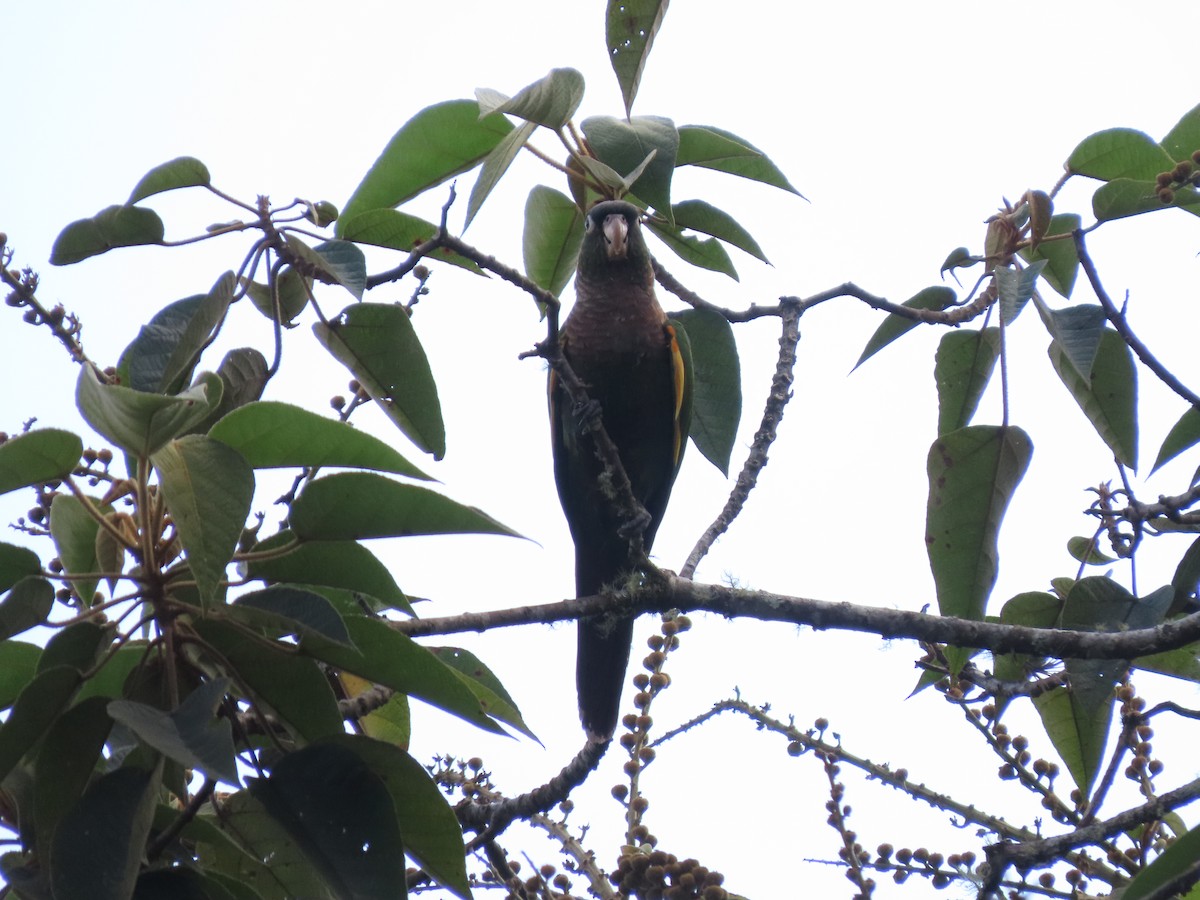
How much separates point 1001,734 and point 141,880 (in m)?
1.75

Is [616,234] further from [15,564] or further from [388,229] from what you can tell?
[15,564]

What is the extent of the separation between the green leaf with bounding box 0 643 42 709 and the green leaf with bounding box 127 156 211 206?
0.74m

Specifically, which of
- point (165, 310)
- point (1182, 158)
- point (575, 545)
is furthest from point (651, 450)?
point (165, 310)

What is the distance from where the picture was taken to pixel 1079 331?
6.70 ft

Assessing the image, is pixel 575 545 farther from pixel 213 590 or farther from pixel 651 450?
pixel 213 590

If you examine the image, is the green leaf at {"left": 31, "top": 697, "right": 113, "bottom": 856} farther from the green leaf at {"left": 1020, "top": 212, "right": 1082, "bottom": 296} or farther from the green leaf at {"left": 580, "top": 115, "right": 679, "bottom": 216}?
the green leaf at {"left": 1020, "top": 212, "right": 1082, "bottom": 296}

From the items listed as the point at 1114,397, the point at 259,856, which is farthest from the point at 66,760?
the point at 1114,397

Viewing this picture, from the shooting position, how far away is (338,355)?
1.91 meters

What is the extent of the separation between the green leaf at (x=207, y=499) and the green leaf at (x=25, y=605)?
1.01 ft

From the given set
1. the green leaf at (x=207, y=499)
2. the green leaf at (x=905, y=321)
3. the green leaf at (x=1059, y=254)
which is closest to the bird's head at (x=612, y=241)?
the green leaf at (x=905, y=321)

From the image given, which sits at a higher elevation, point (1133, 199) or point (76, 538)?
point (1133, 199)

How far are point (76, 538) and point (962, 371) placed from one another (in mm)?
1868

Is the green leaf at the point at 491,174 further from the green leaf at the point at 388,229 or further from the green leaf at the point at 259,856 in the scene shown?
the green leaf at the point at 259,856

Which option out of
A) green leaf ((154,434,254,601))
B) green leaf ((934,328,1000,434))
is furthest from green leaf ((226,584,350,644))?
green leaf ((934,328,1000,434))
